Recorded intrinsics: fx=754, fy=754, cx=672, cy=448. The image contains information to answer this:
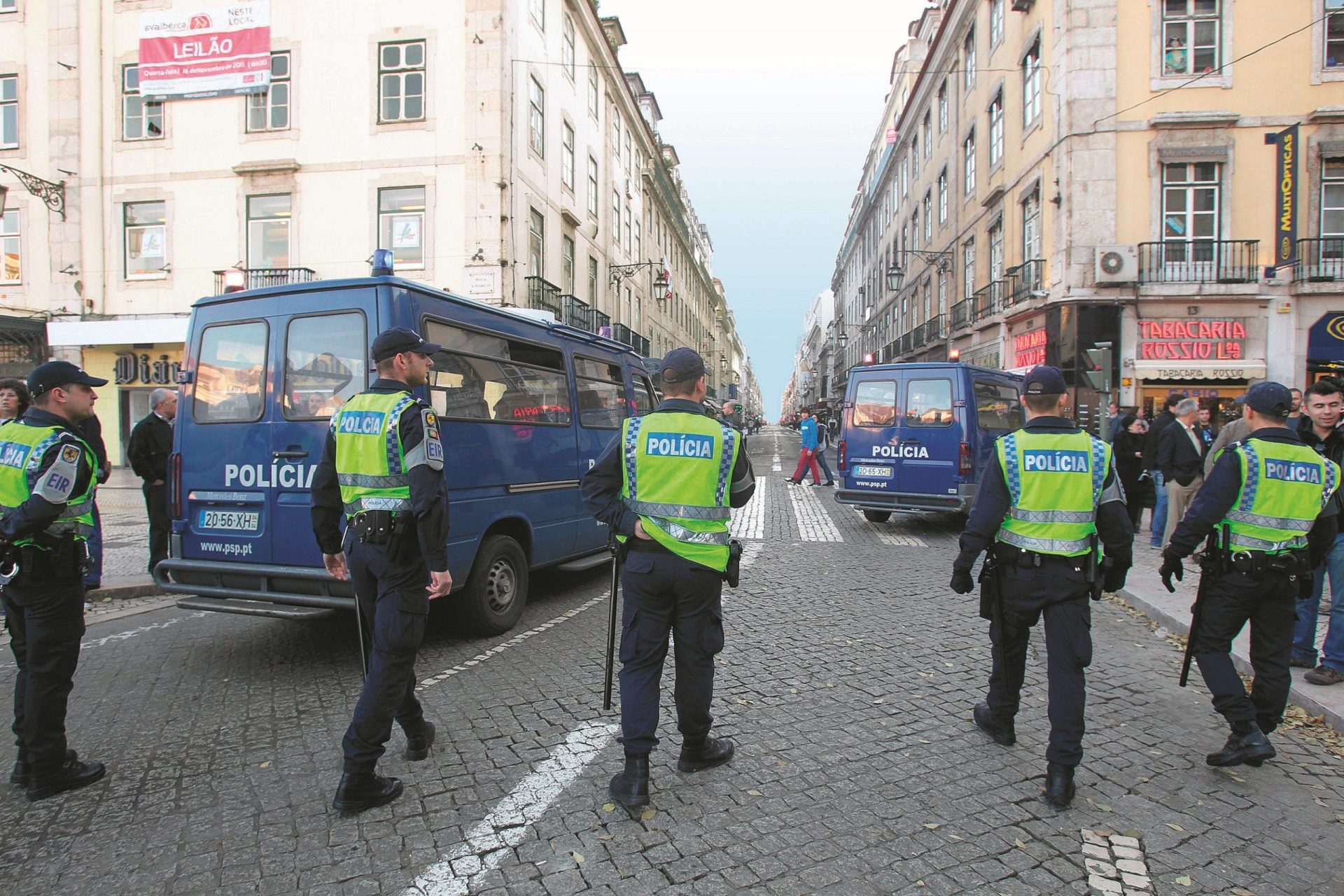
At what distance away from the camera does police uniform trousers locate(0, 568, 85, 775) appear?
10.6 ft

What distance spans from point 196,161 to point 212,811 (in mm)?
22363

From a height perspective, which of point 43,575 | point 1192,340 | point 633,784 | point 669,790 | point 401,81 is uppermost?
point 401,81

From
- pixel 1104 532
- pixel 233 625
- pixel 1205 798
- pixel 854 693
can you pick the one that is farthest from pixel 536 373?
pixel 1205 798

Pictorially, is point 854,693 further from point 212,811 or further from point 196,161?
point 196,161

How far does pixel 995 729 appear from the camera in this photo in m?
3.74

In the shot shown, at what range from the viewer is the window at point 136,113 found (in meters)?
20.5

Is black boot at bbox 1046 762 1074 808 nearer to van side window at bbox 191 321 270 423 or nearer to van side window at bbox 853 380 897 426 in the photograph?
van side window at bbox 191 321 270 423

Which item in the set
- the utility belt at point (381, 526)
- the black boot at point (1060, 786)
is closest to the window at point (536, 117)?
the utility belt at point (381, 526)

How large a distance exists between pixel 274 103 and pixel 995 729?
22.8 metres

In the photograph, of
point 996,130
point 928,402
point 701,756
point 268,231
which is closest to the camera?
point 701,756

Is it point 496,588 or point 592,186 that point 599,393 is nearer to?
point 496,588

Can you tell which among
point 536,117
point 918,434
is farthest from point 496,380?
point 536,117

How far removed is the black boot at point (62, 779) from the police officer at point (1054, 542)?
3893 millimetres

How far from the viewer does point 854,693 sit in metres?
4.41
